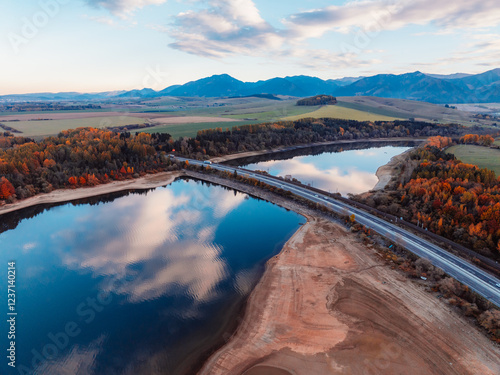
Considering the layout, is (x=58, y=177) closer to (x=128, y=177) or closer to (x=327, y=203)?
(x=128, y=177)

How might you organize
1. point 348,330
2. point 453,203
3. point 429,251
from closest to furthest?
point 348,330, point 429,251, point 453,203

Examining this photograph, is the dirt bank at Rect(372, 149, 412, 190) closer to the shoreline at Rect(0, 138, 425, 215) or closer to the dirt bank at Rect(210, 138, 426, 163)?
the dirt bank at Rect(210, 138, 426, 163)

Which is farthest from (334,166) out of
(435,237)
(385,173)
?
(435,237)

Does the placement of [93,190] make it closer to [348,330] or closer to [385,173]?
[348,330]

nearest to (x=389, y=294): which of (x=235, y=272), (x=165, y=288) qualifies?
(x=235, y=272)

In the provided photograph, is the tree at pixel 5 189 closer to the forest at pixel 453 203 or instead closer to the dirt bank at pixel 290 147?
the dirt bank at pixel 290 147
